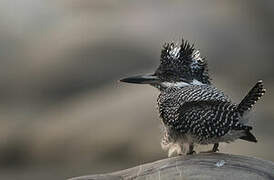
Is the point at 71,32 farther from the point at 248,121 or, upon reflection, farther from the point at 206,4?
the point at 248,121

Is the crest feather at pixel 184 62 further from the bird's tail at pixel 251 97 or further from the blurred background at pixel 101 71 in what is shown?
the blurred background at pixel 101 71

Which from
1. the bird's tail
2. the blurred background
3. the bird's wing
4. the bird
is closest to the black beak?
the bird

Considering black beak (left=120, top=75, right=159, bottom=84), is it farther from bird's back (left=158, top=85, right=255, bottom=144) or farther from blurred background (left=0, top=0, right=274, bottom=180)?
blurred background (left=0, top=0, right=274, bottom=180)

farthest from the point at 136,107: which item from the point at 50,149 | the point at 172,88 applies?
the point at 172,88

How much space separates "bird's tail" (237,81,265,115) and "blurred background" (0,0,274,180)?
12.2ft

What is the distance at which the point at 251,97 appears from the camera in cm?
397

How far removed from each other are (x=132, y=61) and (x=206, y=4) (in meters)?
2.12

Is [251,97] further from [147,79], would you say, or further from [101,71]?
A: [101,71]

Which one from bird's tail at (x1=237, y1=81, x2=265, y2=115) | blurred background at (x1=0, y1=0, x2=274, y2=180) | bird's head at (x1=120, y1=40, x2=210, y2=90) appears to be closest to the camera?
bird's tail at (x1=237, y1=81, x2=265, y2=115)

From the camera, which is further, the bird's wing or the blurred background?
the blurred background

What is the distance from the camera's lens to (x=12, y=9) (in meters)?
11.6

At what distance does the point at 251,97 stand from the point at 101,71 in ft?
20.3

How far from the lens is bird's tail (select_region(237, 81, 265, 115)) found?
3969mm

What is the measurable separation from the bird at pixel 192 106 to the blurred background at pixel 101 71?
332 cm
